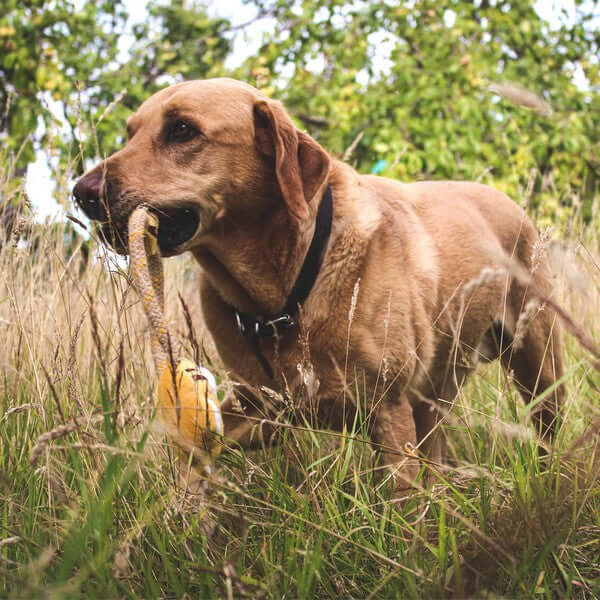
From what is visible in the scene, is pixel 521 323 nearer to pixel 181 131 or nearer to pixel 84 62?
pixel 181 131

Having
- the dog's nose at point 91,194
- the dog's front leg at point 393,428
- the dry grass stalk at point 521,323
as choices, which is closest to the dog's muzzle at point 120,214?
the dog's nose at point 91,194

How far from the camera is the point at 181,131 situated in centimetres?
235

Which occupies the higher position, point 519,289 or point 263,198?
point 263,198

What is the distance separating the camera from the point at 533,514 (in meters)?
1.43

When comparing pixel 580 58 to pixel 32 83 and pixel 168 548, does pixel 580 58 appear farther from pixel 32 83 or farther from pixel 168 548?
pixel 168 548

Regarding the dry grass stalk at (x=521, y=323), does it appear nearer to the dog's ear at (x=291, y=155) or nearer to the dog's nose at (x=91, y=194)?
the dog's ear at (x=291, y=155)

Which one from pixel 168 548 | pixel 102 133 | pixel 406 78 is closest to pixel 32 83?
pixel 102 133

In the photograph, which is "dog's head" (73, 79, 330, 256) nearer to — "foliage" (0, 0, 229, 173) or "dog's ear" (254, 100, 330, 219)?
"dog's ear" (254, 100, 330, 219)

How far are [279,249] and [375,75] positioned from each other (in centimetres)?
479

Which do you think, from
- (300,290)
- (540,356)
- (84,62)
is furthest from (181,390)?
(84,62)

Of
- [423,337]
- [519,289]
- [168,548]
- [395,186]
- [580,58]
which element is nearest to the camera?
[168,548]

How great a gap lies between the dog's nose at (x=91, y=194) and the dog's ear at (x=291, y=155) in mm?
583

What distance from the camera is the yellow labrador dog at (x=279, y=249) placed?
2.28 meters

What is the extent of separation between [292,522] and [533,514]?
573mm
